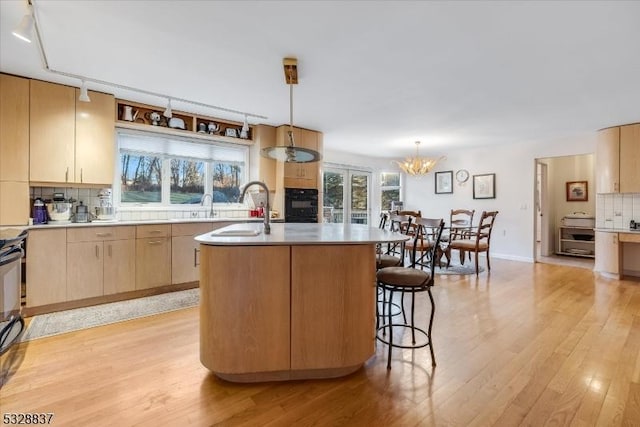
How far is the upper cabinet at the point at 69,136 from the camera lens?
10.4 ft

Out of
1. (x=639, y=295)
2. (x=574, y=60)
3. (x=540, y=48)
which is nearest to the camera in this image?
(x=540, y=48)

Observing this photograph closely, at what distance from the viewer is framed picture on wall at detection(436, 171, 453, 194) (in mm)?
7157

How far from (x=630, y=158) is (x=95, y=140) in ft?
23.7

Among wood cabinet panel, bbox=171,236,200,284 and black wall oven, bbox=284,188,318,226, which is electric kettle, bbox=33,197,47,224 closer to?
wood cabinet panel, bbox=171,236,200,284

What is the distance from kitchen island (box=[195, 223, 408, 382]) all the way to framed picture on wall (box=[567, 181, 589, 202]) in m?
7.05

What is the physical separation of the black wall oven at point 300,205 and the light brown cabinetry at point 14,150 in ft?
10.0

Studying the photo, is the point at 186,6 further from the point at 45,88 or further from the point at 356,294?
the point at 45,88

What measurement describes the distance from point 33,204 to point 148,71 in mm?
1940

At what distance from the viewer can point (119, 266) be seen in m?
3.39

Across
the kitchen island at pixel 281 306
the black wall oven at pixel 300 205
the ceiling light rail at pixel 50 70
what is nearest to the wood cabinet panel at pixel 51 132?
the ceiling light rail at pixel 50 70

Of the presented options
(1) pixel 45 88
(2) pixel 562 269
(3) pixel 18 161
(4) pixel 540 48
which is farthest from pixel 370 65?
(2) pixel 562 269

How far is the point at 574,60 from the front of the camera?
2615mm

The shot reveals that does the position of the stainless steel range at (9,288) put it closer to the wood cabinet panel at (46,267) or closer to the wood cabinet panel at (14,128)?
the wood cabinet panel at (46,267)

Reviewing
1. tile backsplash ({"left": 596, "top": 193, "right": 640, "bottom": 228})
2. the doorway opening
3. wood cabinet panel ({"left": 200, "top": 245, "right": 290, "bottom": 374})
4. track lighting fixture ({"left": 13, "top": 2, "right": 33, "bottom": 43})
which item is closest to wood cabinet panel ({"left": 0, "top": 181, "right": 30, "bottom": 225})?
track lighting fixture ({"left": 13, "top": 2, "right": 33, "bottom": 43})
